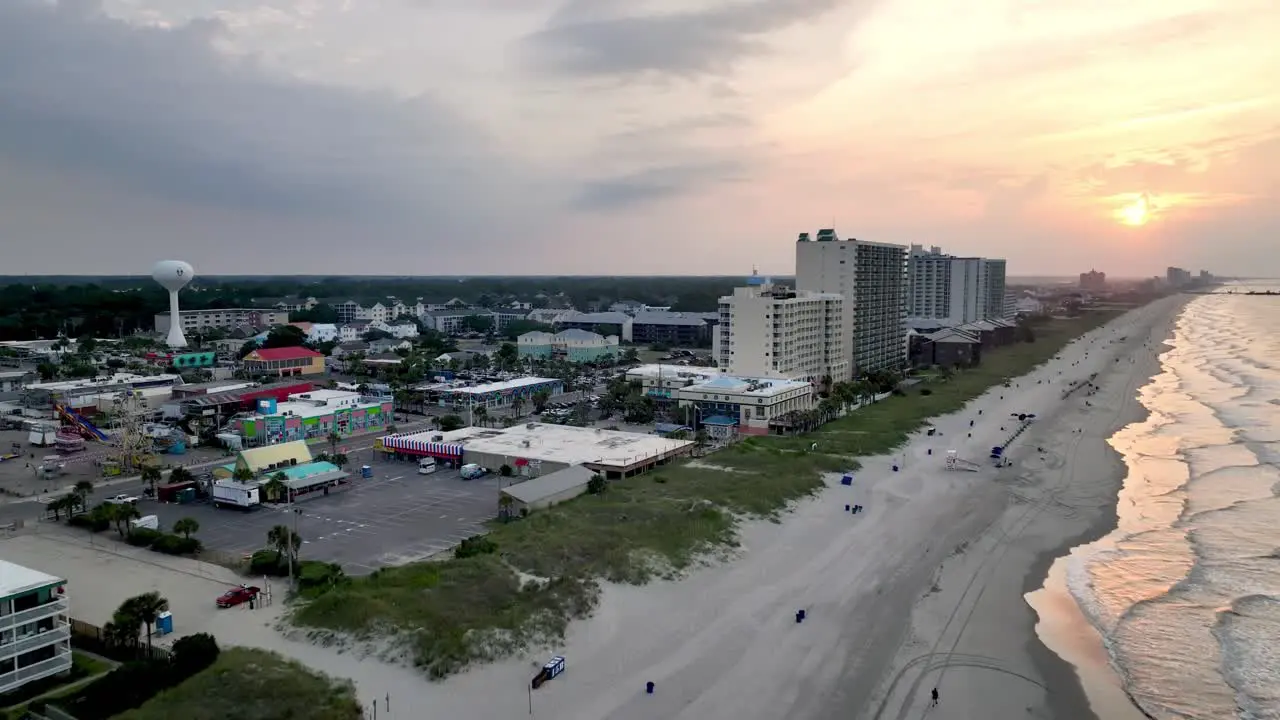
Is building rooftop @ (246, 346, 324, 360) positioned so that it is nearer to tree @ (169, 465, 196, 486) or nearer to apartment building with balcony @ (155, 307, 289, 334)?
apartment building with balcony @ (155, 307, 289, 334)

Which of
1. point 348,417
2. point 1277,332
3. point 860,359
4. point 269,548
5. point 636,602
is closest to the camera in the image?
point 636,602

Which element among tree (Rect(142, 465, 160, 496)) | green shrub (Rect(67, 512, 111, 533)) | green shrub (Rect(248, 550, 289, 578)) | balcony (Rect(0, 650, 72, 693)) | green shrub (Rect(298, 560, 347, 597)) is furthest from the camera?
tree (Rect(142, 465, 160, 496))

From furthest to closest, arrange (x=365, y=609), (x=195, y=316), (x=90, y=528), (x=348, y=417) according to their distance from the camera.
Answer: (x=195, y=316) → (x=348, y=417) → (x=90, y=528) → (x=365, y=609)

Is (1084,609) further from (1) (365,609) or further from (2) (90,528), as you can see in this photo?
(2) (90,528)

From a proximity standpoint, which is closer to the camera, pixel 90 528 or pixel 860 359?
pixel 90 528

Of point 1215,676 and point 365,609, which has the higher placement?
point 365,609

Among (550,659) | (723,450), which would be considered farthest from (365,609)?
(723,450)

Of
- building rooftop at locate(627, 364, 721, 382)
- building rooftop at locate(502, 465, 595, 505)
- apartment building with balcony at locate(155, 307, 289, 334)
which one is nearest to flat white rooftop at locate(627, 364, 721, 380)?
building rooftop at locate(627, 364, 721, 382)
